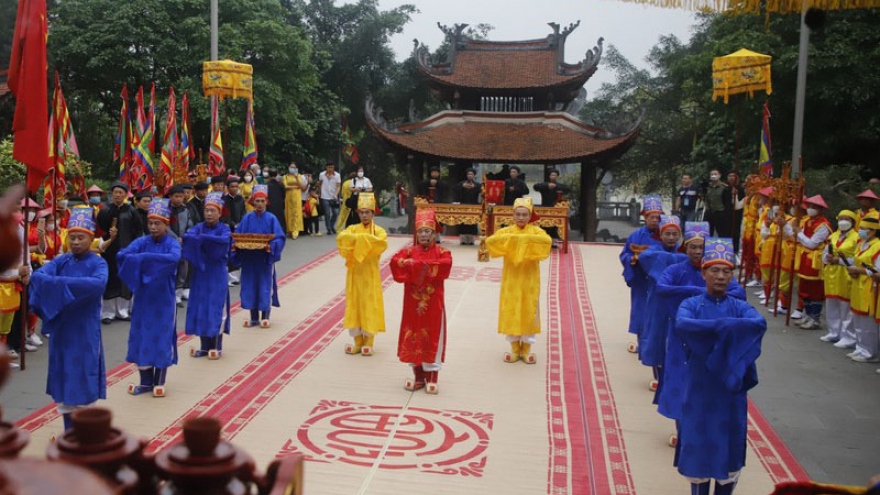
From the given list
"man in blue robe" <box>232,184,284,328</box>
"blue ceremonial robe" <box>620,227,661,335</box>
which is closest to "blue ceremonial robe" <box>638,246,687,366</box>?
"blue ceremonial robe" <box>620,227,661,335</box>

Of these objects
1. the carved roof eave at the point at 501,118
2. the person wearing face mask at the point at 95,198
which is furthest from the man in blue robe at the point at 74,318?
the carved roof eave at the point at 501,118

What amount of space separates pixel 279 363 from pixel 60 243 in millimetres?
2869

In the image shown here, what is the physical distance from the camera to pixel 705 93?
69.6 ft

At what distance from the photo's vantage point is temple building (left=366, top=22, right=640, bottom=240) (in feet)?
70.0

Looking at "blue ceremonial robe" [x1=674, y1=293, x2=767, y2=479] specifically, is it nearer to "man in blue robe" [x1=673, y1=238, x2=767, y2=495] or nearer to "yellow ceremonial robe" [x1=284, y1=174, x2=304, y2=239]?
"man in blue robe" [x1=673, y1=238, x2=767, y2=495]

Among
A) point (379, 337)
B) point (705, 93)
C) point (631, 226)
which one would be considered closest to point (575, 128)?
point (705, 93)

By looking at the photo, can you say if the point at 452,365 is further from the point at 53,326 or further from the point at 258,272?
the point at 53,326

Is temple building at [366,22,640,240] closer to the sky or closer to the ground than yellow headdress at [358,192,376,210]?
closer to the sky

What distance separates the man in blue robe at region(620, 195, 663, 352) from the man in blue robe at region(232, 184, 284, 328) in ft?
13.3

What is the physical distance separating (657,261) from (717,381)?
2.41 m

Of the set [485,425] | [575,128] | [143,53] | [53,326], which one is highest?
[143,53]

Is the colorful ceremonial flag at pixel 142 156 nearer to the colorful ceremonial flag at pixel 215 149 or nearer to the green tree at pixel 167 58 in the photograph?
the colorful ceremonial flag at pixel 215 149

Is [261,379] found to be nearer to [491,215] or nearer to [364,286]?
[364,286]

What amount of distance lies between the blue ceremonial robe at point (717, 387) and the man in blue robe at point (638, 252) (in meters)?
3.11
